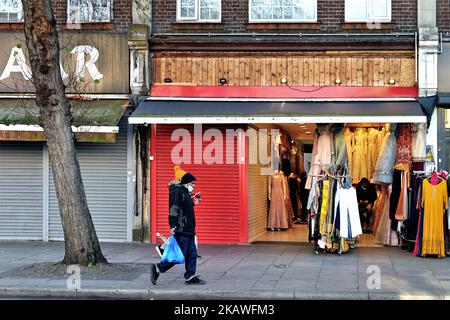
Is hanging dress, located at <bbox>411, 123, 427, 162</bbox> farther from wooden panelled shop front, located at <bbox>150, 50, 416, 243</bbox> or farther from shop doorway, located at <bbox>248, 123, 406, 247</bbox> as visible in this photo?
shop doorway, located at <bbox>248, 123, 406, 247</bbox>

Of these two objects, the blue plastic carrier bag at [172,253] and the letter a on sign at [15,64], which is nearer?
the blue plastic carrier bag at [172,253]

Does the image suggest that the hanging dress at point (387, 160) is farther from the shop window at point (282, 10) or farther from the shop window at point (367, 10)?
the shop window at point (282, 10)

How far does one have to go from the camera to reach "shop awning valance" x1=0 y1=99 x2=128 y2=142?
15.5m

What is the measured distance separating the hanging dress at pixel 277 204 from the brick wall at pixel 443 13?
6209mm

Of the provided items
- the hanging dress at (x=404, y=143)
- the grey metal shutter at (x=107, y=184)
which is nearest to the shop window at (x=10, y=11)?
the grey metal shutter at (x=107, y=184)

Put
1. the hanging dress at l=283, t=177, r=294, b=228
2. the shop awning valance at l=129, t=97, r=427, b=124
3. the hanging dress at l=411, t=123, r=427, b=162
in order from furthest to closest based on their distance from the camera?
the hanging dress at l=283, t=177, r=294, b=228
the hanging dress at l=411, t=123, r=427, b=162
the shop awning valance at l=129, t=97, r=427, b=124

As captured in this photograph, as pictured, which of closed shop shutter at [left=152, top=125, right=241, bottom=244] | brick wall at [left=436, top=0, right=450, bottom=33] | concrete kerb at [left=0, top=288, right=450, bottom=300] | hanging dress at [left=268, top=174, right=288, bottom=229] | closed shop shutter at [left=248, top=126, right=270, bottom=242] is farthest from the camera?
hanging dress at [left=268, top=174, right=288, bottom=229]

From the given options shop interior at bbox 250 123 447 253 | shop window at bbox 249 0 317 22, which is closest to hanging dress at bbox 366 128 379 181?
shop interior at bbox 250 123 447 253

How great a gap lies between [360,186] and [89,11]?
819 centimetres

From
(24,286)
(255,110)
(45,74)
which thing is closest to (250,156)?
(255,110)

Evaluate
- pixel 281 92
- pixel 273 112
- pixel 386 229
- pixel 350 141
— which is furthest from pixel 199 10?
pixel 386 229

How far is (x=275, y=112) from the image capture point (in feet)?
50.0

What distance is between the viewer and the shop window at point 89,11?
655 inches

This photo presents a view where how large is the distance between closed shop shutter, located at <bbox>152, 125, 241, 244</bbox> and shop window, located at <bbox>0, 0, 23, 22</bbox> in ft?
13.8
